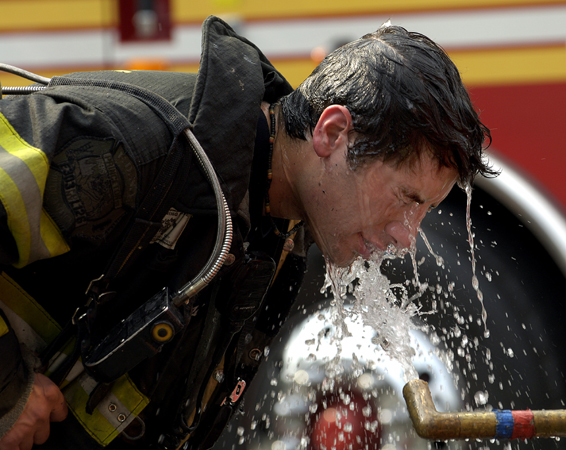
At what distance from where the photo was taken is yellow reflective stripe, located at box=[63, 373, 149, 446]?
138 cm

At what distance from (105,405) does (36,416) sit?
A: 17 cm

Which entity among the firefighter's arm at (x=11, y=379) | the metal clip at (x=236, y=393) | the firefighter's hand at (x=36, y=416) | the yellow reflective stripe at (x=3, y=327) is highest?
the yellow reflective stripe at (x=3, y=327)

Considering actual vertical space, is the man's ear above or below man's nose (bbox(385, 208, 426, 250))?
above

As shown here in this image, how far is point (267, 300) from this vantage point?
1743 mm

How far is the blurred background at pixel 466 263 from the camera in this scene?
6.48ft

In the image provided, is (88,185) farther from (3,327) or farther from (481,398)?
(481,398)

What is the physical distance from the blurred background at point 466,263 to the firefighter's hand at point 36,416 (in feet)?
2.89

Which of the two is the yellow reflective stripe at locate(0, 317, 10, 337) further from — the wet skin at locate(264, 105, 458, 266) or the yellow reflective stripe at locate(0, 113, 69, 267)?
the wet skin at locate(264, 105, 458, 266)

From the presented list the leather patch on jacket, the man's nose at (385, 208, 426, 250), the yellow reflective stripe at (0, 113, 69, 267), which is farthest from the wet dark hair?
the yellow reflective stripe at (0, 113, 69, 267)

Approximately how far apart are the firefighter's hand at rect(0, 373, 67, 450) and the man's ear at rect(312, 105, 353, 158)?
73 cm

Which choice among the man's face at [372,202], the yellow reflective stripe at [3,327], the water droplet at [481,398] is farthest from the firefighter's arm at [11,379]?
the water droplet at [481,398]

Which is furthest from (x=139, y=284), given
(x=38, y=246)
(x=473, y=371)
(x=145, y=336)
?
(x=473, y=371)

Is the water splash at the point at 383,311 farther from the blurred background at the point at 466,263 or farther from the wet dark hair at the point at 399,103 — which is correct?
the wet dark hair at the point at 399,103

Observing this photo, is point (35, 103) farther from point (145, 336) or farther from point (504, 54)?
point (504, 54)
